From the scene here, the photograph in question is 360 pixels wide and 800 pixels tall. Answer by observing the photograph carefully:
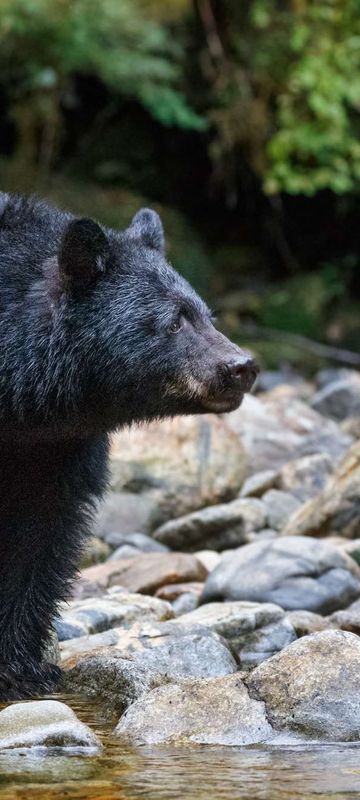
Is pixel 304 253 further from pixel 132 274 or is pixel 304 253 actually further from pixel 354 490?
pixel 132 274

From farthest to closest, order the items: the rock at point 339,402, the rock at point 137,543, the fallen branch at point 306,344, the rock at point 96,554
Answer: the fallen branch at point 306,344, the rock at point 339,402, the rock at point 137,543, the rock at point 96,554

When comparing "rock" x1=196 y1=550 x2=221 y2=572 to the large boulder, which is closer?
"rock" x1=196 y1=550 x2=221 y2=572

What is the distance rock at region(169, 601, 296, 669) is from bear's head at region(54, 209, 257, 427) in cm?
127

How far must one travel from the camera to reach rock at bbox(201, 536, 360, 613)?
6.61 meters

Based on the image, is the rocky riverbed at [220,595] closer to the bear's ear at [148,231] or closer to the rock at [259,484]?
the rock at [259,484]

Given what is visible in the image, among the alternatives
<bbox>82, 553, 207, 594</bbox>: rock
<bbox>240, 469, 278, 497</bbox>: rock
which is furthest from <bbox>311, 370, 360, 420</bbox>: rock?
<bbox>82, 553, 207, 594</bbox>: rock

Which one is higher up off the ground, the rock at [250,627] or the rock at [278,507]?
the rock at [278,507]

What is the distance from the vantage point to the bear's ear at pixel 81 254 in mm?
4863

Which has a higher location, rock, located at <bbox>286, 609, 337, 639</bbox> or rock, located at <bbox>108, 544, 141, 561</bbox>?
rock, located at <bbox>286, 609, 337, 639</bbox>

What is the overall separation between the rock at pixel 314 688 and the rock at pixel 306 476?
17.7 feet

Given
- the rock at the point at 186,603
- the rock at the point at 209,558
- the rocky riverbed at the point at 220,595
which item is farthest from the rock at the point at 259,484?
the rock at the point at 186,603

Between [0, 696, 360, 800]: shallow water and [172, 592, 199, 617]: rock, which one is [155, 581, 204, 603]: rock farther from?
[0, 696, 360, 800]: shallow water

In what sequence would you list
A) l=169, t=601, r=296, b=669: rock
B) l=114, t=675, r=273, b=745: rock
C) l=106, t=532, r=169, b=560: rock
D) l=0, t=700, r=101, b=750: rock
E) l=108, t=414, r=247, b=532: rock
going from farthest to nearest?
l=108, t=414, r=247, b=532: rock
l=106, t=532, r=169, b=560: rock
l=169, t=601, r=296, b=669: rock
l=114, t=675, r=273, b=745: rock
l=0, t=700, r=101, b=750: rock

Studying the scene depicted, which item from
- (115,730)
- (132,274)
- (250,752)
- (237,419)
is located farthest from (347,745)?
(237,419)
